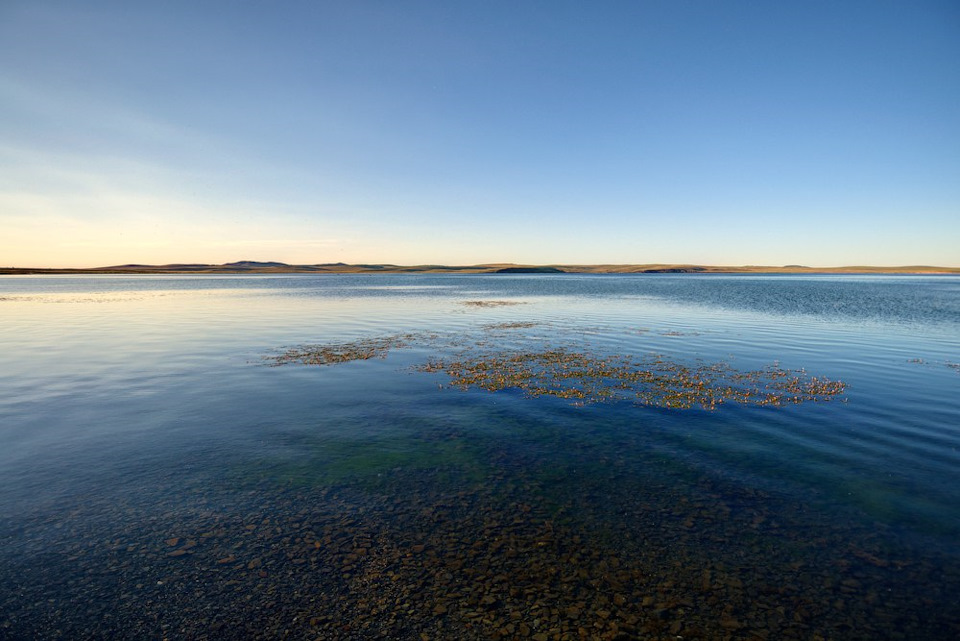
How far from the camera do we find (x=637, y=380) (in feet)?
86.9

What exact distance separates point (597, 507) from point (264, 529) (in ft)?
28.7

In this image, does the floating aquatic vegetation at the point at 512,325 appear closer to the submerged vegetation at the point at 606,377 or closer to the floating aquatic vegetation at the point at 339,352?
the floating aquatic vegetation at the point at 339,352

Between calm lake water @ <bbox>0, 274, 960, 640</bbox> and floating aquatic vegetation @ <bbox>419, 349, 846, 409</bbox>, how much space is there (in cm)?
120

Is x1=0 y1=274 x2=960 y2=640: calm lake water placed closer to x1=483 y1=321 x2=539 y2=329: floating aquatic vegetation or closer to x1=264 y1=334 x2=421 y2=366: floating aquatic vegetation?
x1=264 y1=334 x2=421 y2=366: floating aquatic vegetation

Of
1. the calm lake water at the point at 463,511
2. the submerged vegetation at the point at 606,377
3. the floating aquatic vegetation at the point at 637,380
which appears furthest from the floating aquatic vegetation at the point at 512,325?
the calm lake water at the point at 463,511

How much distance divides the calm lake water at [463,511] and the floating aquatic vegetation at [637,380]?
3.94 feet

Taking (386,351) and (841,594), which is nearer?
(841,594)

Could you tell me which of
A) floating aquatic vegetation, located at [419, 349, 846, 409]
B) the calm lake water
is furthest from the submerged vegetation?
the calm lake water

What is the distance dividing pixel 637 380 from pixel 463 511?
658 inches

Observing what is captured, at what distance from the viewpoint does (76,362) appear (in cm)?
3188

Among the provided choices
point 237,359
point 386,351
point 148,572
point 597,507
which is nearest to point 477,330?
point 386,351

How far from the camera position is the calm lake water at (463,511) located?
355 inches

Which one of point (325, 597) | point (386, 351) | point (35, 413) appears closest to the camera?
point (325, 597)

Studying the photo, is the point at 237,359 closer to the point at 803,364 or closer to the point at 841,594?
the point at 841,594
